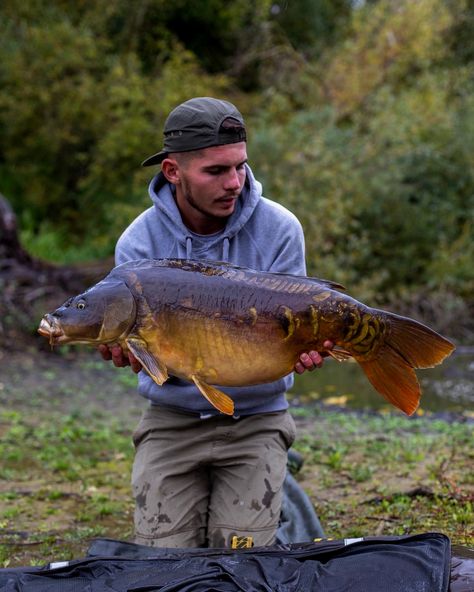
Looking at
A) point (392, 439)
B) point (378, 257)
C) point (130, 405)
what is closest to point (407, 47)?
point (378, 257)

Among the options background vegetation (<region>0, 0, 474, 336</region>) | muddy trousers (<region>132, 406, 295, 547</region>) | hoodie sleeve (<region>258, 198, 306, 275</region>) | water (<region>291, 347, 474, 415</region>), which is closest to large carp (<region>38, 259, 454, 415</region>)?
hoodie sleeve (<region>258, 198, 306, 275</region>)

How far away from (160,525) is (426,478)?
Answer: 80.5 inches

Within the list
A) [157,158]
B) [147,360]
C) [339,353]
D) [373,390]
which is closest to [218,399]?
[147,360]

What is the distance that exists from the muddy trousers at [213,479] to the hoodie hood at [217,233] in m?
0.81

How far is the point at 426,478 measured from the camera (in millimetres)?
5793

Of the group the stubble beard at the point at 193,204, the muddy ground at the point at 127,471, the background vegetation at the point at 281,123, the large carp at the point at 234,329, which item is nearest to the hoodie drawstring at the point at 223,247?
the stubble beard at the point at 193,204

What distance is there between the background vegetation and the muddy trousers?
29.4 feet

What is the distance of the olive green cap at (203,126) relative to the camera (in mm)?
4250

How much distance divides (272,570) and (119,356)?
1.07 meters

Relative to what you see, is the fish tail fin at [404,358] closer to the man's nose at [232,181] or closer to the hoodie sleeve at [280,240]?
the hoodie sleeve at [280,240]

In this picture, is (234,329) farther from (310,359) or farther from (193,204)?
(193,204)

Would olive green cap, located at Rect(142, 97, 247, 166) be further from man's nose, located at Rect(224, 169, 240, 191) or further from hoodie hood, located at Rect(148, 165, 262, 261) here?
hoodie hood, located at Rect(148, 165, 262, 261)

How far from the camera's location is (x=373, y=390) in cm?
1034

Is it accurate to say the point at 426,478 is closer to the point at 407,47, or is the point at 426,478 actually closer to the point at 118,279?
the point at 118,279
